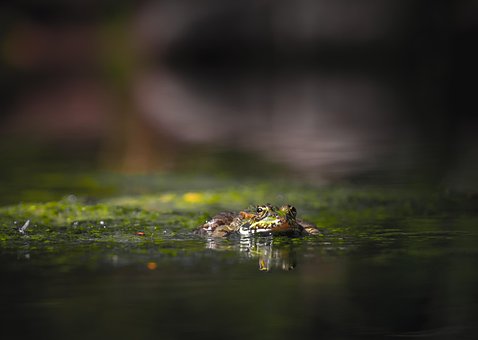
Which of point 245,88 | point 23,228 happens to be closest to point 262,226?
point 23,228

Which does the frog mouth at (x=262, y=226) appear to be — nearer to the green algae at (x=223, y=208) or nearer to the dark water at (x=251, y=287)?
the dark water at (x=251, y=287)

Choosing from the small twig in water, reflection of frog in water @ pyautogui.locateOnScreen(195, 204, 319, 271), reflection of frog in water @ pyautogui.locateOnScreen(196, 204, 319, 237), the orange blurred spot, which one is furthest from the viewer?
the small twig in water

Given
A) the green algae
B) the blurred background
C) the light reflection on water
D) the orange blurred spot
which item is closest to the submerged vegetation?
the green algae

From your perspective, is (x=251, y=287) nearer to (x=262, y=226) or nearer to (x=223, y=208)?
(x=262, y=226)

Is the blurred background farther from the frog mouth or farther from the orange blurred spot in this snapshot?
the orange blurred spot

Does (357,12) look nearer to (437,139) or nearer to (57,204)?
(437,139)

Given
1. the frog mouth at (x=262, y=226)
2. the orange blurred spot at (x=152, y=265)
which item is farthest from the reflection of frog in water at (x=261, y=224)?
the orange blurred spot at (x=152, y=265)

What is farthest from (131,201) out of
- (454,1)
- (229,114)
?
(454,1)
